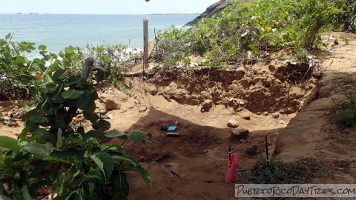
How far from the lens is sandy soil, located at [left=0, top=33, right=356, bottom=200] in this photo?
115 inches

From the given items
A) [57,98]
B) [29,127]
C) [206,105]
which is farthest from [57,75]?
[206,105]

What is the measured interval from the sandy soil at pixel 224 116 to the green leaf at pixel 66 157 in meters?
0.70

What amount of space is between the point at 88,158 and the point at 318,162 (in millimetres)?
1866

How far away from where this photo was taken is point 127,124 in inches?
207

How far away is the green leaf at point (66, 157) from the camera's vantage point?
2.00m

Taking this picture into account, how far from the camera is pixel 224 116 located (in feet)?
18.3

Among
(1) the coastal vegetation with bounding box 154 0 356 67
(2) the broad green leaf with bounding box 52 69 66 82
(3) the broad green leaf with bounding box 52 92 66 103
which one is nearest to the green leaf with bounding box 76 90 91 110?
(3) the broad green leaf with bounding box 52 92 66 103

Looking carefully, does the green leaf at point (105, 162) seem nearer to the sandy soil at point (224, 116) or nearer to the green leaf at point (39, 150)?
the green leaf at point (39, 150)

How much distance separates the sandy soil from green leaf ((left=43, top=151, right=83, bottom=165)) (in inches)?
27.4

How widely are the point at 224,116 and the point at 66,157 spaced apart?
3.88 m

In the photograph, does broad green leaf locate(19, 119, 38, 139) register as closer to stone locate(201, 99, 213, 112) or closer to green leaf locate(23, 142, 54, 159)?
green leaf locate(23, 142, 54, 159)

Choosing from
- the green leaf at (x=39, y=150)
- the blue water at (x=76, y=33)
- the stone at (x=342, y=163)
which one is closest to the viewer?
the green leaf at (x=39, y=150)

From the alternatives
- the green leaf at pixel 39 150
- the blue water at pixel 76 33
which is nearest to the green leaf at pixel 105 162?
the green leaf at pixel 39 150

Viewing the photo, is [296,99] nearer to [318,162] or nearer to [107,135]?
[318,162]
